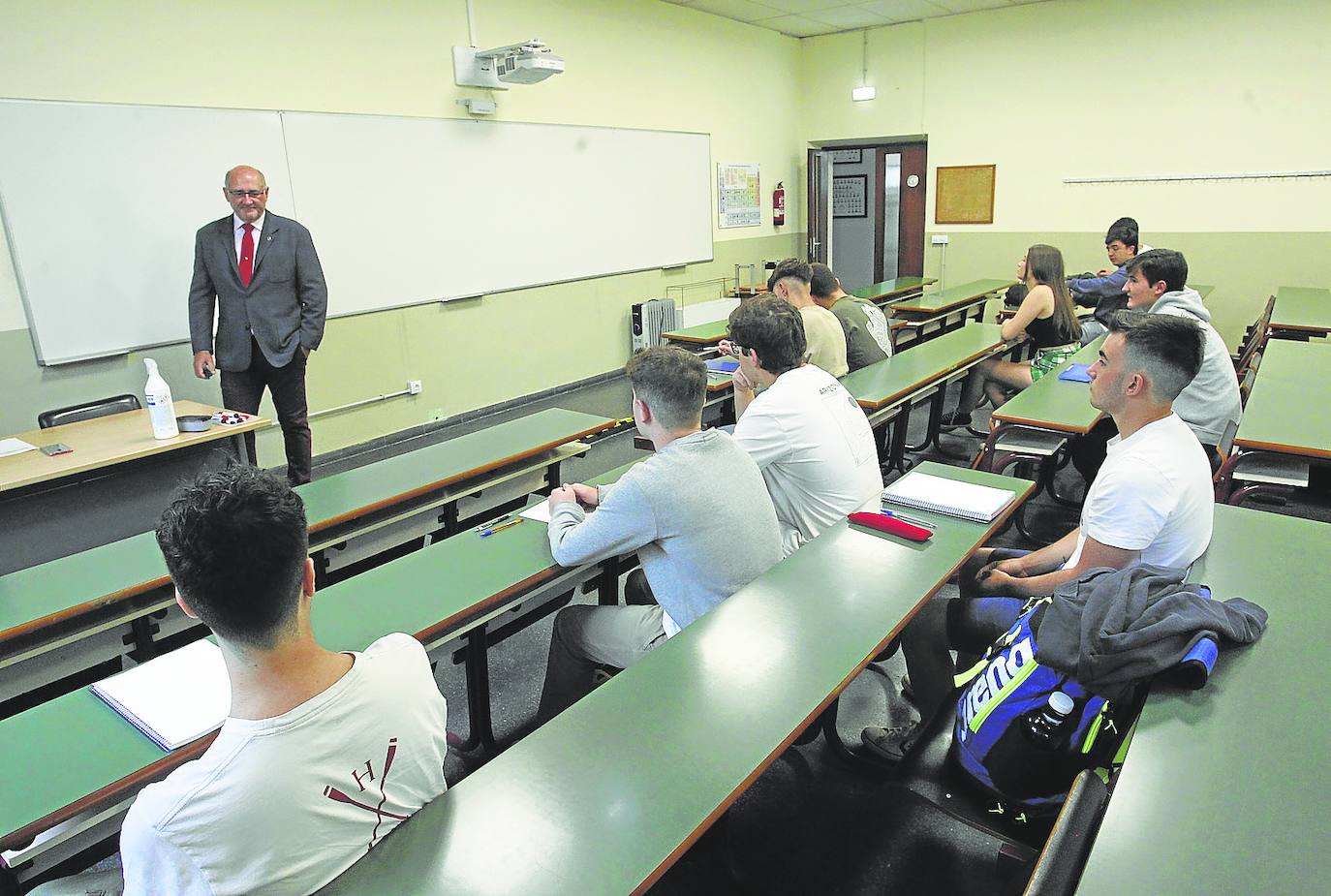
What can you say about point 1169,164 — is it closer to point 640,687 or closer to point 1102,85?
point 1102,85

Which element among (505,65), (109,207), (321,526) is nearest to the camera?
(321,526)

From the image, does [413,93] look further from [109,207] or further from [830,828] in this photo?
[830,828]

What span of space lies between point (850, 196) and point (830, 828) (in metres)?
8.57

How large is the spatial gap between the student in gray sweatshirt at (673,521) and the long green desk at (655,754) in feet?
0.38

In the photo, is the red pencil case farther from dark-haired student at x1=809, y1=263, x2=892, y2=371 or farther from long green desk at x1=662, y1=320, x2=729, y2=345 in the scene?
long green desk at x1=662, y1=320, x2=729, y2=345

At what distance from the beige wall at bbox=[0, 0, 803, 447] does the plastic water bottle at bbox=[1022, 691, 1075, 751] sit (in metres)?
4.37

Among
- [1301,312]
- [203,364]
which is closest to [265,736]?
[203,364]

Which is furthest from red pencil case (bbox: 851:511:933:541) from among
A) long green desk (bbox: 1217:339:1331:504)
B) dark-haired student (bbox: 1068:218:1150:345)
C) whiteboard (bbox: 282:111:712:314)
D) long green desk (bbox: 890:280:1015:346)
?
long green desk (bbox: 890:280:1015:346)

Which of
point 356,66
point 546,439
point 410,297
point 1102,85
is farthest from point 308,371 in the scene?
point 1102,85

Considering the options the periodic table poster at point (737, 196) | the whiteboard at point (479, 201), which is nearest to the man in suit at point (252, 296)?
the whiteboard at point (479, 201)

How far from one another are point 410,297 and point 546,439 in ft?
9.11

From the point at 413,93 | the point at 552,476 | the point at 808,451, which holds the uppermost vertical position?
the point at 413,93

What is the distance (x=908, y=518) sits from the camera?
7.27ft

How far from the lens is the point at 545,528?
86.5 inches
